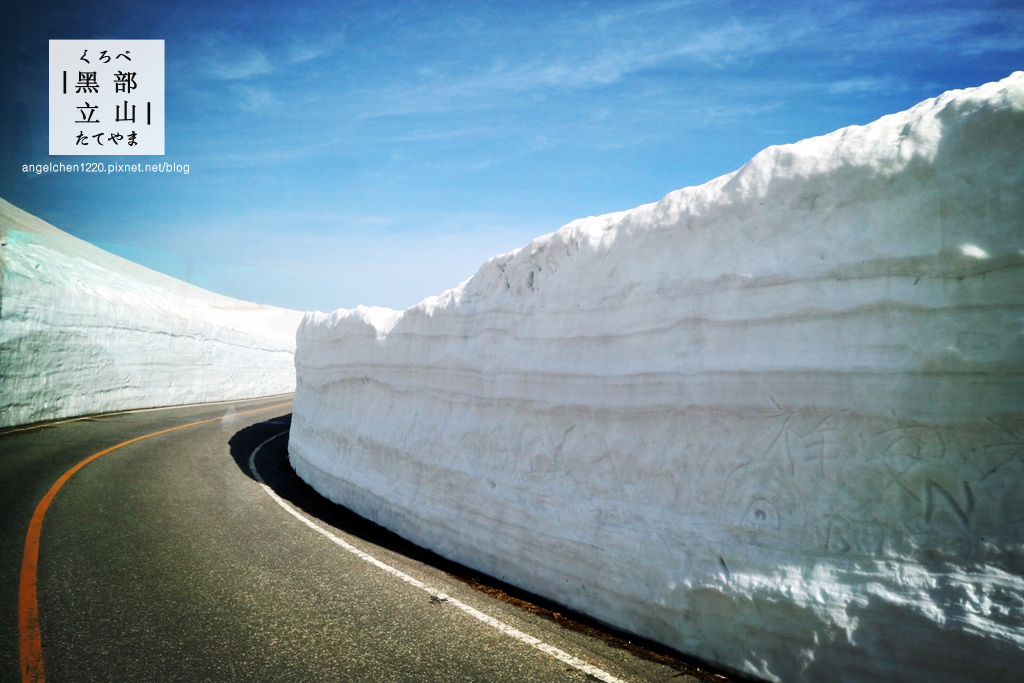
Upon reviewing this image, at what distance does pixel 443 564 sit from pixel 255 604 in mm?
1791

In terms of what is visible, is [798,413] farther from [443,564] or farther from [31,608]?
[31,608]

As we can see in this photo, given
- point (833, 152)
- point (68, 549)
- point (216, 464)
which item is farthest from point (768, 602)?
point (216, 464)

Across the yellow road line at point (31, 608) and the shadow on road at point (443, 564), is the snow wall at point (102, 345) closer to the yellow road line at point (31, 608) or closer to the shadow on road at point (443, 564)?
the shadow on road at point (443, 564)

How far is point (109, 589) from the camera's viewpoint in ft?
15.9

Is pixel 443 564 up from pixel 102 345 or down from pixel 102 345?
down

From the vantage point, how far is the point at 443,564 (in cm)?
582

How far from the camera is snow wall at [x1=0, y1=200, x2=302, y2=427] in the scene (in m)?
16.1

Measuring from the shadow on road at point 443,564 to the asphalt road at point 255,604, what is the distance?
2 cm

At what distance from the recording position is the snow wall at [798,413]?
3008 millimetres

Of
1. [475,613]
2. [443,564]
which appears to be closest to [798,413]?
[475,613]

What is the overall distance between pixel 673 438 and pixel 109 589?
4766 millimetres

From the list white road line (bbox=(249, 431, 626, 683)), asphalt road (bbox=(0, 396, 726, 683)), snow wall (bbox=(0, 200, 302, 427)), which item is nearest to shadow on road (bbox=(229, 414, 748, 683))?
asphalt road (bbox=(0, 396, 726, 683))

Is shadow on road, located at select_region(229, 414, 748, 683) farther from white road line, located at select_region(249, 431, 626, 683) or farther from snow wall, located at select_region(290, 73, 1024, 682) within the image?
white road line, located at select_region(249, 431, 626, 683)

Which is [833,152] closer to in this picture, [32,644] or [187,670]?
[187,670]
